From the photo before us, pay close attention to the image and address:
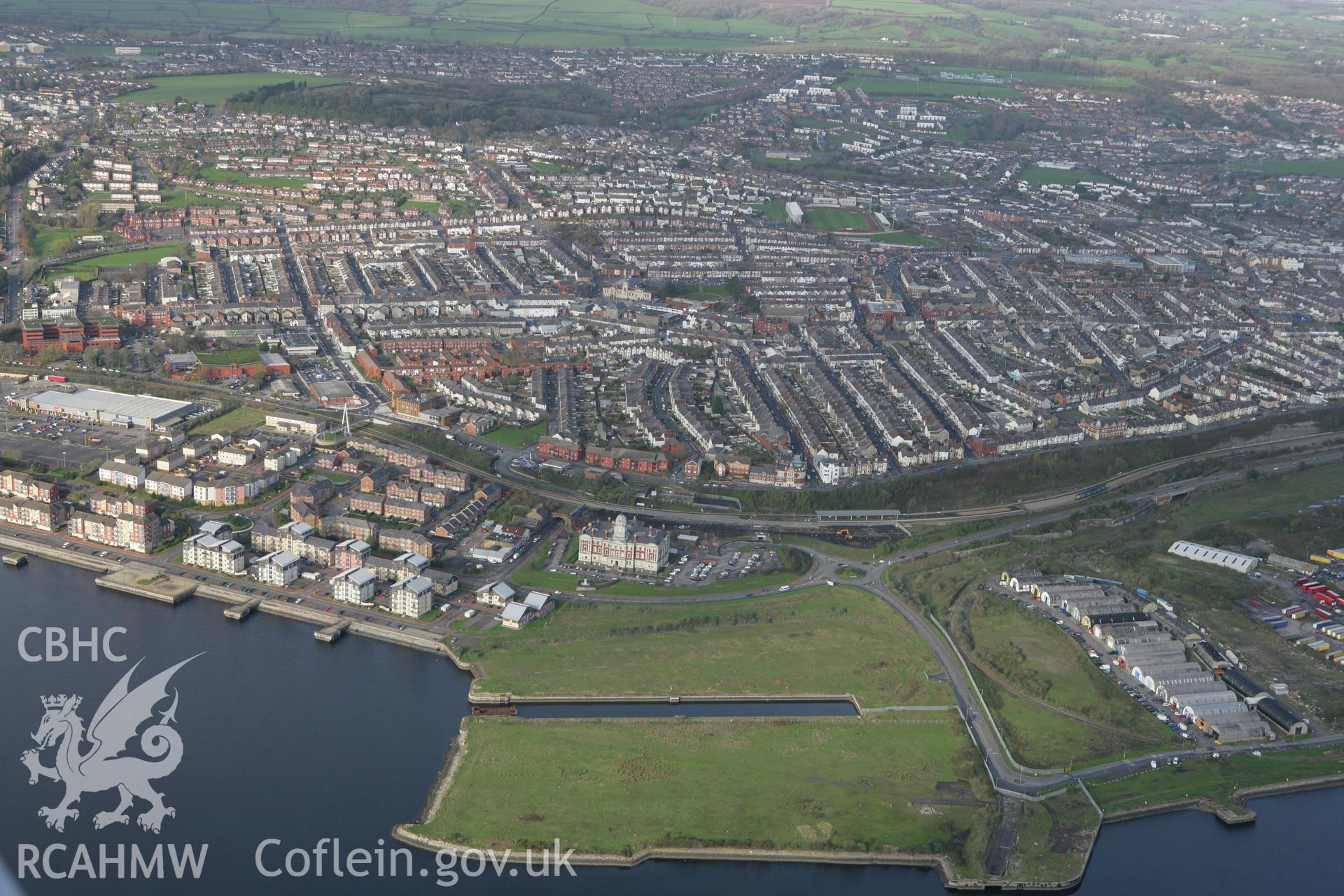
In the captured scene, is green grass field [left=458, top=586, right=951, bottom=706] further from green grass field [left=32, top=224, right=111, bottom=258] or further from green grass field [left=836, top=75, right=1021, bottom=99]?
green grass field [left=836, top=75, right=1021, bottom=99]

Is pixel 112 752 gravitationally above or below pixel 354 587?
below

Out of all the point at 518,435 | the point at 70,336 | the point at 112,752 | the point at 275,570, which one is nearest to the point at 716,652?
the point at 275,570

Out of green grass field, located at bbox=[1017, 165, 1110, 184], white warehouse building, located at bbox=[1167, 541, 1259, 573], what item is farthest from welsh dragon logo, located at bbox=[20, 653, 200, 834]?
green grass field, located at bbox=[1017, 165, 1110, 184]

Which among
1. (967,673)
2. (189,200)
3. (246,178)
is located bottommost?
(967,673)

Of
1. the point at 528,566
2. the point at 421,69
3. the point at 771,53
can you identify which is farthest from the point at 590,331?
the point at 771,53

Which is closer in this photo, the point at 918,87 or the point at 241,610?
the point at 241,610

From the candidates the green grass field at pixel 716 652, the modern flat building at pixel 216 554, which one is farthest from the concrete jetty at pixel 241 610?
the green grass field at pixel 716 652

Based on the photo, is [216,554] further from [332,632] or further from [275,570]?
[332,632]

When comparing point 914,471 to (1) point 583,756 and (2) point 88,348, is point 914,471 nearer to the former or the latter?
(1) point 583,756
